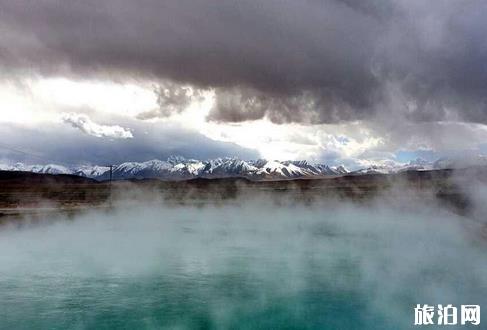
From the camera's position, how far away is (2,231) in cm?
3341

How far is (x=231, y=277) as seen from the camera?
1994 centimetres

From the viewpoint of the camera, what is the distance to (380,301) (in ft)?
53.1

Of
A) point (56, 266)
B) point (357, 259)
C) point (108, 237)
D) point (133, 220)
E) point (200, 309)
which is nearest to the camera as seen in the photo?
point (200, 309)

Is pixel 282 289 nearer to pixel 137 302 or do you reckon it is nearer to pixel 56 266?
pixel 137 302

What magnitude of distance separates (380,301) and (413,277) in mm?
4525

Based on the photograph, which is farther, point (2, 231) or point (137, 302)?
point (2, 231)

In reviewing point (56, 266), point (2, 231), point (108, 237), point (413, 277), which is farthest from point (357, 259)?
point (2, 231)

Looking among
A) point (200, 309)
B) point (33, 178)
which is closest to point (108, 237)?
point (200, 309)

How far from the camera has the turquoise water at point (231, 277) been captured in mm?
14578

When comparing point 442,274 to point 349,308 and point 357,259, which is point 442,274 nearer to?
point 357,259

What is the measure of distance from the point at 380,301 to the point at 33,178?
403 ft

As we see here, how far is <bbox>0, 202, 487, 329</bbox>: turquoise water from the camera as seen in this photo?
1458 cm

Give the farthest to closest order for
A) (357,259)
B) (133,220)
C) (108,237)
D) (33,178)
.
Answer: (33,178)
(133,220)
(108,237)
(357,259)

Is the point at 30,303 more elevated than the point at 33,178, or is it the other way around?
the point at 33,178
